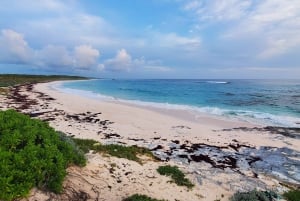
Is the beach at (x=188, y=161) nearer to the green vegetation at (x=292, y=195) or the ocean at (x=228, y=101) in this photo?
the green vegetation at (x=292, y=195)

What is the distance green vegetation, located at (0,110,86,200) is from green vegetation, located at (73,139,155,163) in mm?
3128

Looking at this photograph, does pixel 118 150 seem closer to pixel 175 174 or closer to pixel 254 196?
pixel 175 174

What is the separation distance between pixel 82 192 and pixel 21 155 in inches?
78.0

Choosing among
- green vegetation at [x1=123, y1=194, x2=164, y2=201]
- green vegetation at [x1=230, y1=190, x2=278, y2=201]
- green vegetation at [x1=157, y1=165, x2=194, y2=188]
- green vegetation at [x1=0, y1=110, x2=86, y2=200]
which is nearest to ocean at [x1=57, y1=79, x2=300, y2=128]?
green vegetation at [x1=230, y1=190, x2=278, y2=201]

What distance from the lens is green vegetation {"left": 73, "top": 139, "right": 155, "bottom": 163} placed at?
9.87m

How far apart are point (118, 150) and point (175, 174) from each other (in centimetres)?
303

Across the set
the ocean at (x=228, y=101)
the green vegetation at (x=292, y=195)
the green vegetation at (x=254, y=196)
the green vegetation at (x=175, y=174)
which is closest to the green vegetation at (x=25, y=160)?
the green vegetation at (x=175, y=174)

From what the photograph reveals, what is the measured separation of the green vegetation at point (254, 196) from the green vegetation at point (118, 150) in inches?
146

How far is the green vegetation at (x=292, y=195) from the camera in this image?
7.25m

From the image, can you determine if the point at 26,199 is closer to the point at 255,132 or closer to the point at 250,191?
the point at 250,191

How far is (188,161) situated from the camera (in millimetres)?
10047

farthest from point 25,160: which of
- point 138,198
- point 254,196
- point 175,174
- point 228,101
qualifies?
point 228,101

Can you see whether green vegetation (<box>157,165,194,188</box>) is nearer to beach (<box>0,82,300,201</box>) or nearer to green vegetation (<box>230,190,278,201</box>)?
beach (<box>0,82,300,201</box>)

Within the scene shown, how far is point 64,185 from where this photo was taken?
6234 millimetres
